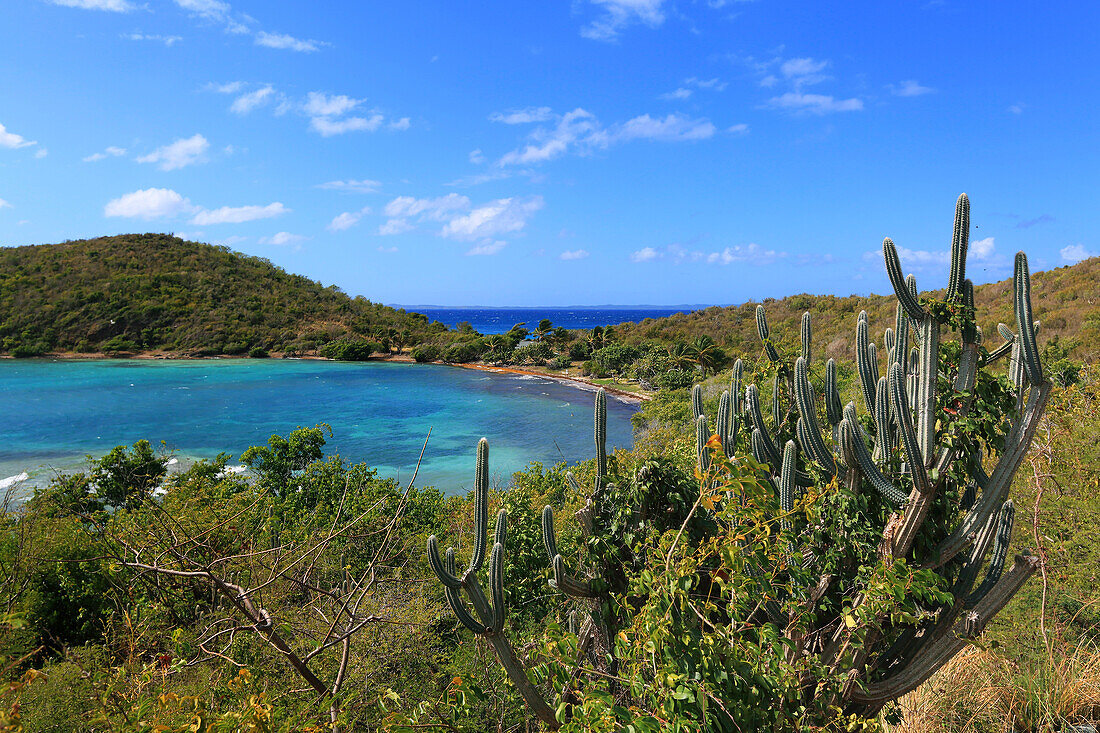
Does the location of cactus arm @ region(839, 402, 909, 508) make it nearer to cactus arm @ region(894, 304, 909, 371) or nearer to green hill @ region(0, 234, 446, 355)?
cactus arm @ region(894, 304, 909, 371)

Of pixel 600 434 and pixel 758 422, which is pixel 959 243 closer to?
pixel 758 422

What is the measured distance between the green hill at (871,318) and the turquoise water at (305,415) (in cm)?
1116

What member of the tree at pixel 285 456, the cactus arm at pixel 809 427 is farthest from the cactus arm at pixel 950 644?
the tree at pixel 285 456

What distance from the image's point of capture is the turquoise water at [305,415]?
81.4 ft

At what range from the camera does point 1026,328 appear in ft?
10.6

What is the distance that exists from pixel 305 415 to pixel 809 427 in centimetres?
3435

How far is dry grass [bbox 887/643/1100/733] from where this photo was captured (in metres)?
4.30

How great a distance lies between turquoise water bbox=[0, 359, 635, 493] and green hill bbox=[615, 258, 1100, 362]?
1116 cm

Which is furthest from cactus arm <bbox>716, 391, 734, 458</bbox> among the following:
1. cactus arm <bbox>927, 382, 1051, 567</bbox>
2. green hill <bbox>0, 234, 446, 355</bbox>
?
green hill <bbox>0, 234, 446, 355</bbox>

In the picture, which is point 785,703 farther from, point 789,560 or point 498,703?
point 498,703

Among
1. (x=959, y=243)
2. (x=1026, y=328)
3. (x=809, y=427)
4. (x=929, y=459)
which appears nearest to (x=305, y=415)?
(x=809, y=427)

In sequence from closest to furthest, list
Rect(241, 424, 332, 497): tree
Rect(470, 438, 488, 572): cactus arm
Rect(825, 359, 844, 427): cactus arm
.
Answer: Rect(470, 438, 488, 572): cactus arm → Rect(825, 359, 844, 427): cactus arm → Rect(241, 424, 332, 497): tree

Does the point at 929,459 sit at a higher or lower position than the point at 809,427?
lower

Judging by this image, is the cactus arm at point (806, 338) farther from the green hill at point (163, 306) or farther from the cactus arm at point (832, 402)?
the green hill at point (163, 306)
